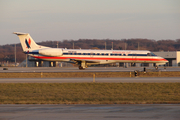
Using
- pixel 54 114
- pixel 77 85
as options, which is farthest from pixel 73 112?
pixel 77 85

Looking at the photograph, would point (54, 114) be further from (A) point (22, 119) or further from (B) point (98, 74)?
(B) point (98, 74)

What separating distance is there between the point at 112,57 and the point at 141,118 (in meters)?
40.1

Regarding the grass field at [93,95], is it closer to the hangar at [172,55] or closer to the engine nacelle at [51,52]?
the engine nacelle at [51,52]

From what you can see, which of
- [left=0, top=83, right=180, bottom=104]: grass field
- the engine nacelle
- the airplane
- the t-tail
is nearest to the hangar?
the airplane

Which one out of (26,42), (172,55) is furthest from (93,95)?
(172,55)

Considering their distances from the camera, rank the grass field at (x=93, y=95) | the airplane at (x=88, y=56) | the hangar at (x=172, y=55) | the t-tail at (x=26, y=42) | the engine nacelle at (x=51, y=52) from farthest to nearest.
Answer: the hangar at (x=172, y=55)
the t-tail at (x=26, y=42)
the airplane at (x=88, y=56)
the engine nacelle at (x=51, y=52)
the grass field at (x=93, y=95)

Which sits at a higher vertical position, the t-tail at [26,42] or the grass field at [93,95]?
the t-tail at [26,42]

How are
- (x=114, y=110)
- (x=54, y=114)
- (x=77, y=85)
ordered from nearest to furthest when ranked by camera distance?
(x=54, y=114)
(x=114, y=110)
(x=77, y=85)

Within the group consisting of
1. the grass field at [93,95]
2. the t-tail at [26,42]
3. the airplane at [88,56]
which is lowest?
the grass field at [93,95]

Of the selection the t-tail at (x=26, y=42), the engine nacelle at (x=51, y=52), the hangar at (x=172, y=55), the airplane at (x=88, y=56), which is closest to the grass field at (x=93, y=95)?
the engine nacelle at (x=51, y=52)

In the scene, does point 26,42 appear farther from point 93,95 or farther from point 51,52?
point 93,95

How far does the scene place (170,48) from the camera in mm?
170750

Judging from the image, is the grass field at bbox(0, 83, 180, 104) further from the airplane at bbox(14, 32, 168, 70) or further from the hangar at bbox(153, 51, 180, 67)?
the hangar at bbox(153, 51, 180, 67)

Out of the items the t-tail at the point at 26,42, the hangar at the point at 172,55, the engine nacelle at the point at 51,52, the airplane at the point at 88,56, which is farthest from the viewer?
the hangar at the point at 172,55
